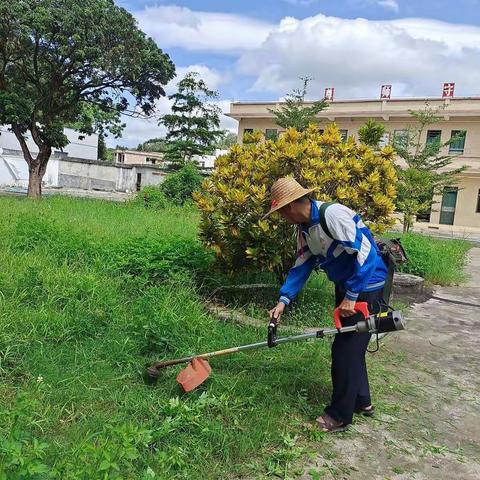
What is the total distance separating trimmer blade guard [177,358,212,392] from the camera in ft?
9.91

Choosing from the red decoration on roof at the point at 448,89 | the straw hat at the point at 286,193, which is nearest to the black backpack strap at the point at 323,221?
the straw hat at the point at 286,193

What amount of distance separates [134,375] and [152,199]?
36.5ft

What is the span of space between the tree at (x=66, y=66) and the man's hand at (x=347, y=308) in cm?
1429

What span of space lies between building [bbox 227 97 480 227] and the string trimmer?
2329 centimetres

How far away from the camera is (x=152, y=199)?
14062 millimetres

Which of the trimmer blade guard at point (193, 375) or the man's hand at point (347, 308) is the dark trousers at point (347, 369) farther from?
the trimmer blade guard at point (193, 375)

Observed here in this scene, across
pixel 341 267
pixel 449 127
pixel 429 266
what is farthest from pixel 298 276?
pixel 449 127

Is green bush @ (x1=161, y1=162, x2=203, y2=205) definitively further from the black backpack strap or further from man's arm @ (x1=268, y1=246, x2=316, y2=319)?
the black backpack strap

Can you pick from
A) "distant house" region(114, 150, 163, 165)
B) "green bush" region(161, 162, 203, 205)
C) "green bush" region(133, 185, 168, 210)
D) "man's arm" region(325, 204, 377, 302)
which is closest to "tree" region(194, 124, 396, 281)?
"man's arm" region(325, 204, 377, 302)

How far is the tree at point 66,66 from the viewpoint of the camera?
48.1 feet

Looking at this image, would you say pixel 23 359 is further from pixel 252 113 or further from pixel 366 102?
pixel 252 113

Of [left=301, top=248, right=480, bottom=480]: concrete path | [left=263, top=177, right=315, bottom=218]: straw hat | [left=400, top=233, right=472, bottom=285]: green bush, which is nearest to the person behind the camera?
[left=301, top=248, right=480, bottom=480]: concrete path

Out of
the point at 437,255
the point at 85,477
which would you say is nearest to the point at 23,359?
the point at 85,477

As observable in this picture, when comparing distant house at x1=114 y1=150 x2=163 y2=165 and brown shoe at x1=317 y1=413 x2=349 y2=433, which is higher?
distant house at x1=114 y1=150 x2=163 y2=165
